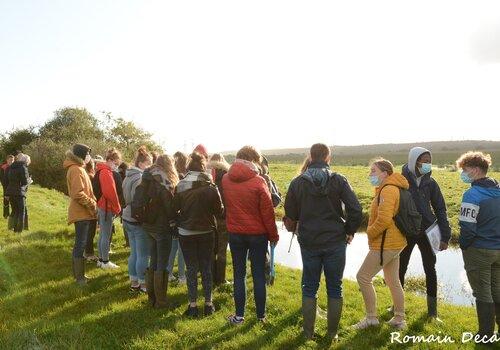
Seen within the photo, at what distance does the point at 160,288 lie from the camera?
6578 mm

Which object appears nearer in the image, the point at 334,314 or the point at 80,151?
the point at 334,314

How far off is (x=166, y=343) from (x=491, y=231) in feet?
14.5

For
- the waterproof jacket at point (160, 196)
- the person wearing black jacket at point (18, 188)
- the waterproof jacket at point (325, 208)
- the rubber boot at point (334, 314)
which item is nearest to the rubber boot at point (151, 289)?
the waterproof jacket at point (160, 196)

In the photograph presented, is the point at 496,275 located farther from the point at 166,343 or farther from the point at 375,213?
the point at 166,343

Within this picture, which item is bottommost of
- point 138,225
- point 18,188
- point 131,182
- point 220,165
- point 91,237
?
point 91,237

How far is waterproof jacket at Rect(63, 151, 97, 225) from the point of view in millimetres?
7512

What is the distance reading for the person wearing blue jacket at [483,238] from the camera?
210 inches

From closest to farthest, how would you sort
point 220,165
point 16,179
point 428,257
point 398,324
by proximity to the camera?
point 398,324, point 428,257, point 220,165, point 16,179

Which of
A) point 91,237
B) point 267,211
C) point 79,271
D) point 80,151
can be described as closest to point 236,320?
point 267,211

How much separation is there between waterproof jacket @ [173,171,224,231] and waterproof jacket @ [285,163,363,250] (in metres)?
1.42

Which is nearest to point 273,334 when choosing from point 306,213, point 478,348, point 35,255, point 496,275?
point 306,213

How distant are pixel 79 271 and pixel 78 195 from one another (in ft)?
4.60

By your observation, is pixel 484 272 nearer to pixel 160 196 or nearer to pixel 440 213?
pixel 440 213

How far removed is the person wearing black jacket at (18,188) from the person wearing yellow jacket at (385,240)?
402 inches
